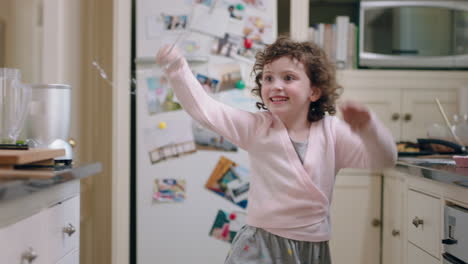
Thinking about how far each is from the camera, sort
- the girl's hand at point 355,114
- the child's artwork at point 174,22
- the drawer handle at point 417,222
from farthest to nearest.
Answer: the child's artwork at point 174,22 < the drawer handle at point 417,222 < the girl's hand at point 355,114

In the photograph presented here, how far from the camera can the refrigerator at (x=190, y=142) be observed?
2391mm

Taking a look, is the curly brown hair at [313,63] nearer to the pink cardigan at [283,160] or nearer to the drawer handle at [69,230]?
the pink cardigan at [283,160]

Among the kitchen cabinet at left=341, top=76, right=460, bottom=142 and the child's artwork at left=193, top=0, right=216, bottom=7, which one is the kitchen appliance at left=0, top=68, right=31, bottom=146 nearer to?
the child's artwork at left=193, top=0, right=216, bottom=7

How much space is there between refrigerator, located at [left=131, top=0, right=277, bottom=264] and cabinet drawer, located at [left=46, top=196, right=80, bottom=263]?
98cm

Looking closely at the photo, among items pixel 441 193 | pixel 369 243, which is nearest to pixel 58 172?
pixel 441 193

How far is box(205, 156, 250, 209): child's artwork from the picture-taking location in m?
2.41

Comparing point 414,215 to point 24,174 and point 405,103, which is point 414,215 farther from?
point 24,174

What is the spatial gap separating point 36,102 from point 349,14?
1985 millimetres

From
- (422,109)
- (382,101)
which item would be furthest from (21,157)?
(422,109)

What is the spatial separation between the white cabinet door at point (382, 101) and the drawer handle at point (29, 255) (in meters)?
1.79

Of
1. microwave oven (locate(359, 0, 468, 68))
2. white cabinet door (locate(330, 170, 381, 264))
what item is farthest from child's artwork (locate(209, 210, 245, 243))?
microwave oven (locate(359, 0, 468, 68))

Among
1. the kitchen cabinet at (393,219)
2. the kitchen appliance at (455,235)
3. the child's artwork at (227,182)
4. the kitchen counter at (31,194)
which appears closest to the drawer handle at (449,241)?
the kitchen appliance at (455,235)

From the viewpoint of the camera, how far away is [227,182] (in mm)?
2406

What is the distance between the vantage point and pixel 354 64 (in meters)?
2.62
